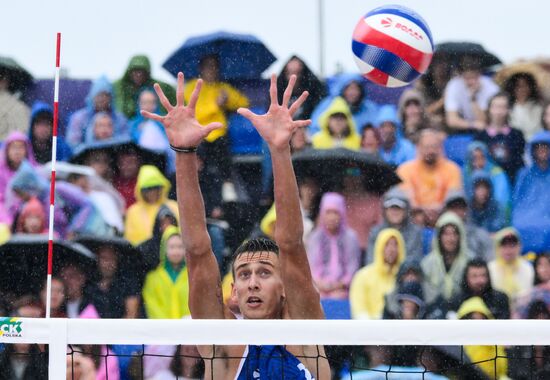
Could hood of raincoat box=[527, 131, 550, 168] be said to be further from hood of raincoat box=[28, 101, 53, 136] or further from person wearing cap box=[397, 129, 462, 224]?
hood of raincoat box=[28, 101, 53, 136]

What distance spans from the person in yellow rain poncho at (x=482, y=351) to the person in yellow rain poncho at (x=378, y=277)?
52 centimetres

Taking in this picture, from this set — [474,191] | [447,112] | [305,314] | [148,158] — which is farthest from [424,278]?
[305,314]

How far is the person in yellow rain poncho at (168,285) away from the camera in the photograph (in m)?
7.46

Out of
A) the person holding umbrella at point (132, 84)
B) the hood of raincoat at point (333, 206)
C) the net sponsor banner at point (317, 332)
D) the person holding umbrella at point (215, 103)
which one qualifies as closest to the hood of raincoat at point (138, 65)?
the person holding umbrella at point (132, 84)

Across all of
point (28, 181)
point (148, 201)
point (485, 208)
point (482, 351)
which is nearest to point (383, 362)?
point (482, 351)

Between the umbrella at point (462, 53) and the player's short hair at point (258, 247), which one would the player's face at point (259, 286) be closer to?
the player's short hair at point (258, 247)

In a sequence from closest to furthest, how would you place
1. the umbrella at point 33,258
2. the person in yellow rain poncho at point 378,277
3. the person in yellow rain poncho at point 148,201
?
the person in yellow rain poncho at point 378,277 < the umbrella at point 33,258 < the person in yellow rain poncho at point 148,201

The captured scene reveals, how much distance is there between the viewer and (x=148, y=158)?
807 centimetres

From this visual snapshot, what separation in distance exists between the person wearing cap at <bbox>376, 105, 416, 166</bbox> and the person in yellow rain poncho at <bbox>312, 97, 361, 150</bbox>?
0.18 meters

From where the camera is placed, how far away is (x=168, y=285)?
24.7 feet

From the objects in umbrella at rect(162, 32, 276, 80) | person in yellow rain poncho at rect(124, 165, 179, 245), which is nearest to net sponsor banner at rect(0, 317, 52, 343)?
person in yellow rain poncho at rect(124, 165, 179, 245)

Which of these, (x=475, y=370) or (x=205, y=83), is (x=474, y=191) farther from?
(x=205, y=83)

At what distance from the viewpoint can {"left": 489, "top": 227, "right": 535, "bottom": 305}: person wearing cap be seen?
7.37 m

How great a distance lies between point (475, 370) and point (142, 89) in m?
3.31
